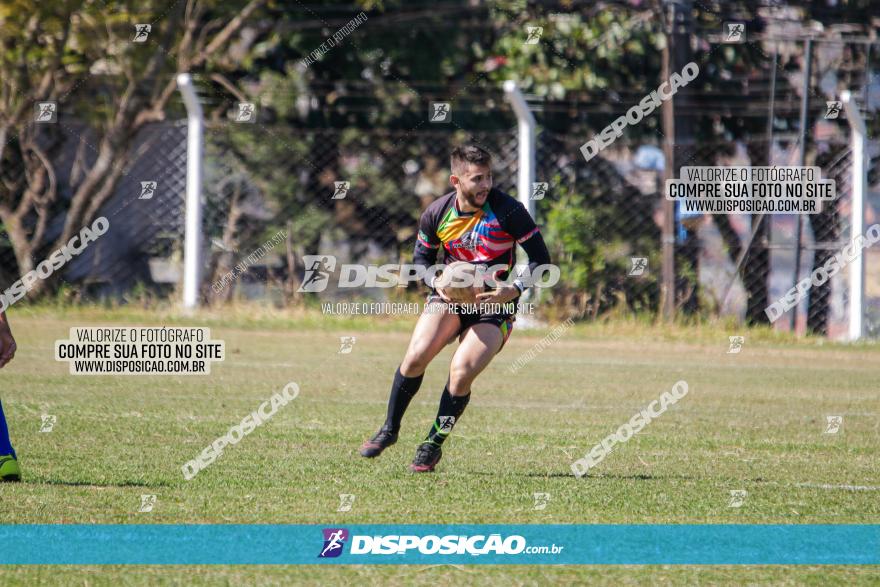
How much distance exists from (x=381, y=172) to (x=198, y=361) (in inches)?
300

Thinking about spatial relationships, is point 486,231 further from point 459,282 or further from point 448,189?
point 448,189

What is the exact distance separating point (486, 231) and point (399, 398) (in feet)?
3.71

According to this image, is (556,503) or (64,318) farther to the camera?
(64,318)

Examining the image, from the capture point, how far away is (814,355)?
15.3 meters

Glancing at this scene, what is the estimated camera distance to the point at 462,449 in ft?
27.2

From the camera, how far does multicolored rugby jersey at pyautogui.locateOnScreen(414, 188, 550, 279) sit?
24.6 feet

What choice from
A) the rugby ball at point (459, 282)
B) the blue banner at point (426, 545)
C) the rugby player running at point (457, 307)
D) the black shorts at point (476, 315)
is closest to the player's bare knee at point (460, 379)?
the rugby player running at point (457, 307)

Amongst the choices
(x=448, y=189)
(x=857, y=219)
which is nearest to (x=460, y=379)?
(x=857, y=219)

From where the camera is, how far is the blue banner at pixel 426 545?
5074 millimetres

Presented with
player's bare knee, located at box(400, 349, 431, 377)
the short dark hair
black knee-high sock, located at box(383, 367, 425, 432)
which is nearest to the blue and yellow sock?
black knee-high sock, located at box(383, 367, 425, 432)

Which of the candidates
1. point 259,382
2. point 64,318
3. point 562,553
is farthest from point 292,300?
point 562,553

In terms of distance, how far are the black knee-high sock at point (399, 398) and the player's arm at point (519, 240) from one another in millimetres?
677

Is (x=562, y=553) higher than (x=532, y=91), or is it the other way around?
(x=532, y=91)

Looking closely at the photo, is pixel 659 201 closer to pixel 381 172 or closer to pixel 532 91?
pixel 532 91
